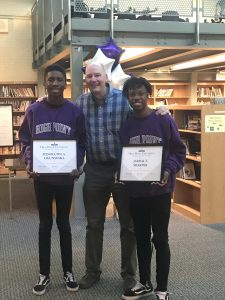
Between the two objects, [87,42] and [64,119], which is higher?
[87,42]

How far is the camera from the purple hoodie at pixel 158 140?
2754 millimetres

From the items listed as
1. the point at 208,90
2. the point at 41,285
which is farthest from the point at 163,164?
the point at 208,90

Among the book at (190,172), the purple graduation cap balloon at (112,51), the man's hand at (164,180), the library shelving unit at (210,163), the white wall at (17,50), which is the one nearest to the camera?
the man's hand at (164,180)

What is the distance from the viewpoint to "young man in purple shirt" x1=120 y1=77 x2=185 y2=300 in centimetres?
275

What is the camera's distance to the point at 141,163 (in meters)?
2.80

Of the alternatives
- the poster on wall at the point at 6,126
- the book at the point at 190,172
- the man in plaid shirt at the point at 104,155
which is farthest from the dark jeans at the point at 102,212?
the poster on wall at the point at 6,126

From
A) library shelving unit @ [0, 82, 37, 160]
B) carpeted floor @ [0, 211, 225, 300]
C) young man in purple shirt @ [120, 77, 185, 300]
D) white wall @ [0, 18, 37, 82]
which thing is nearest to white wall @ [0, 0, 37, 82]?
white wall @ [0, 18, 37, 82]

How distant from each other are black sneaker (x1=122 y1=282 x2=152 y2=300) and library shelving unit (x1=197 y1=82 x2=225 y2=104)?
964 centimetres

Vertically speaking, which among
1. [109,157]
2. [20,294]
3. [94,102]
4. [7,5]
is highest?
[7,5]

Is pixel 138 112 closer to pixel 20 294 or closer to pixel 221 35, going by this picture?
pixel 20 294

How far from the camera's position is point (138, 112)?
2797 millimetres

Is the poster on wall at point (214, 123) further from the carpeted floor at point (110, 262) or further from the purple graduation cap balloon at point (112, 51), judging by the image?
the purple graduation cap balloon at point (112, 51)

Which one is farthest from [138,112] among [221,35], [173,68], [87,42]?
[173,68]

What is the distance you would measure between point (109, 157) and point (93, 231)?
605 mm
